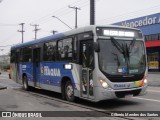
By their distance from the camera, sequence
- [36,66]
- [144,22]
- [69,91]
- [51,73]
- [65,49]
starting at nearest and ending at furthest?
[69,91] → [65,49] → [51,73] → [36,66] → [144,22]

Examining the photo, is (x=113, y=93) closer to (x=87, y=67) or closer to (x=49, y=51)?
(x=87, y=67)

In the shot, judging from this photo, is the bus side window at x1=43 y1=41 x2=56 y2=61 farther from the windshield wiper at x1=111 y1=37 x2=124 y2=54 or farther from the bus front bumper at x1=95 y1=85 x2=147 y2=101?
the bus front bumper at x1=95 y1=85 x2=147 y2=101

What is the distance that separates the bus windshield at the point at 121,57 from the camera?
11.5 metres

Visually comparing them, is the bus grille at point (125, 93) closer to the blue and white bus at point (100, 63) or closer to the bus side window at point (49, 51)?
the blue and white bus at point (100, 63)

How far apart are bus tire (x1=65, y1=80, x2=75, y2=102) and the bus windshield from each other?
8.19ft

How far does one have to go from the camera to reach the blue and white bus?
11.4m

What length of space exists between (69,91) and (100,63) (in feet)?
9.14

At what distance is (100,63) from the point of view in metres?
11.4

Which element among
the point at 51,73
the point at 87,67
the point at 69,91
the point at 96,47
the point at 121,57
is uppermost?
the point at 96,47

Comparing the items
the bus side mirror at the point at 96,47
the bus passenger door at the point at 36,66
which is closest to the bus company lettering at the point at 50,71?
the bus passenger door at the point at 36,66

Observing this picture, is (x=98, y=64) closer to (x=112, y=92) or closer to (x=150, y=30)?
(x=112, y=92)

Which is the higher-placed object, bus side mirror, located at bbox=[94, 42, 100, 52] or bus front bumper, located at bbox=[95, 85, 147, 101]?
bus side mirror, located at bbox=[94, 42, 100, 52]

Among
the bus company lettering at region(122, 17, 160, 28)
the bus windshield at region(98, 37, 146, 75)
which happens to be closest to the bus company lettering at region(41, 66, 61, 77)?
the bus windshield at region(98, 37, 146, 75)

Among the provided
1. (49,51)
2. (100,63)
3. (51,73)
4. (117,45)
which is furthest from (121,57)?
(49,51)
